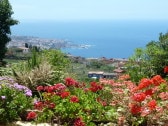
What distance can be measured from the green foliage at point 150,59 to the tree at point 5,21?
84.5ft

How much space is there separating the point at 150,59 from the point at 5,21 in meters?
29.1

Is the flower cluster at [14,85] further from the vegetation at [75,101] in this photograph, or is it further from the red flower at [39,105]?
the red flower at [39,105]

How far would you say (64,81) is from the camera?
784cm

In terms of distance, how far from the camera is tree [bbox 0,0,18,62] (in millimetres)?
36959

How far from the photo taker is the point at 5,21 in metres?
38.6

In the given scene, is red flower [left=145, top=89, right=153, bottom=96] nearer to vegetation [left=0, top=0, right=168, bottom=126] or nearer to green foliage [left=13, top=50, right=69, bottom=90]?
vegetation [left=0, top=0, right=168, bottom=126]

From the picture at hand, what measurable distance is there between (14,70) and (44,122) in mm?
2071

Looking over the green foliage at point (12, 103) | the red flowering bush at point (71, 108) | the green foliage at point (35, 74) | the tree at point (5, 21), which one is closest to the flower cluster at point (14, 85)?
the green foliage at point (12, 103)

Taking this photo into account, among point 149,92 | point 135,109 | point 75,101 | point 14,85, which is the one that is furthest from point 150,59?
point 135,109

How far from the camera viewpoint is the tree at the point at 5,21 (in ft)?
121

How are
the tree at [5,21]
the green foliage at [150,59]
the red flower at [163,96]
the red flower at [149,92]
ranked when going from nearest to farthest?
the red flower at [163,96]
the red flower at [149,92]
the green foliage at [150,59]
the tree at [5,21]

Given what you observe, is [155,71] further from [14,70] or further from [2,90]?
[2,90]

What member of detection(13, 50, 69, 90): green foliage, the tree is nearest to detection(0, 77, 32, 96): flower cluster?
detection(13, 50, 69, 90): green foliage

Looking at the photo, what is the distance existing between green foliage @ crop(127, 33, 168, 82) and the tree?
84.5 feet
